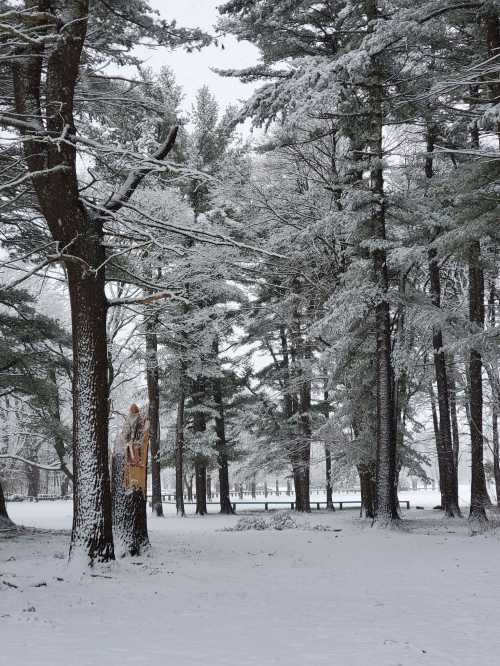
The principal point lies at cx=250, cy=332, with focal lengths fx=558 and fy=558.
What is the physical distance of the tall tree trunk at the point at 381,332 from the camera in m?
13.4

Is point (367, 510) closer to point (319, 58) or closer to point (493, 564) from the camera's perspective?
point (493, 564)

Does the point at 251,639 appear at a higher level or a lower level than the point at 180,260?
lower

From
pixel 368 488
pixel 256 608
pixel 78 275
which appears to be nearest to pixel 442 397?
pixel 368 488

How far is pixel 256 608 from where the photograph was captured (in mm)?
5562

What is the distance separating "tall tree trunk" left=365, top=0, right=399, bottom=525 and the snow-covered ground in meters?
3.24

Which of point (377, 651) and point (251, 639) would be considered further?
point (251, 639)

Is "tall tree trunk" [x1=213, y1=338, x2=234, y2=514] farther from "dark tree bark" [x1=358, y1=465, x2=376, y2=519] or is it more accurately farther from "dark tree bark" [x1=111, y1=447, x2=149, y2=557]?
"dark tree bark" [x1=111, y1=447, x2=149, y2=557]

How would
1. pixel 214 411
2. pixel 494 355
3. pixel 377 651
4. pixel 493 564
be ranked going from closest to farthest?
pixel 377 651 < pixel 493 564 < pixel 494 355 < pixel 214 411

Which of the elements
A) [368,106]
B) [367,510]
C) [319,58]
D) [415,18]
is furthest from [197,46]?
[367,510]

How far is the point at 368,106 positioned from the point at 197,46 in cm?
606

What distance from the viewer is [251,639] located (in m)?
4.38

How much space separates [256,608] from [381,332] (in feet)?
30.8

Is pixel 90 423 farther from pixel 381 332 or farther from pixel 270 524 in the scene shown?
pixel 270 524

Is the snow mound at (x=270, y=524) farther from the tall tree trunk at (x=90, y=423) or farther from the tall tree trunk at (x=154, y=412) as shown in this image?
the tall tree trunk at (x=90, y=423)
